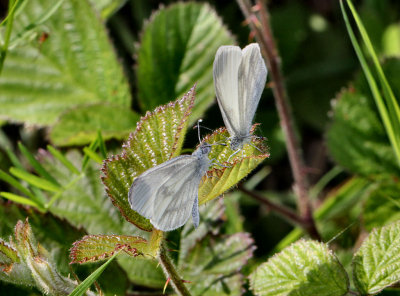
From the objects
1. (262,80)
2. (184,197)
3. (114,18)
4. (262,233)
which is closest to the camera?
(184,197)

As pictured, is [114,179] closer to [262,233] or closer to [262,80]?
[262,80]

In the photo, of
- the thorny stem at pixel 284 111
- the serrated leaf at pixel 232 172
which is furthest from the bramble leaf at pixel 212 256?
the serrated leaf at pixel 232 172

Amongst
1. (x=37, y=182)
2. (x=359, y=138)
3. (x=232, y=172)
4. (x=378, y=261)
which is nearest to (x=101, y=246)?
(x=232, y=172)

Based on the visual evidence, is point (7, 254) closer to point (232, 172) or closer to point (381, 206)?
point (232, 172)

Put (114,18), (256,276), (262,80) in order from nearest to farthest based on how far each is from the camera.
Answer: (262,80) → (256,276) → (114,18)

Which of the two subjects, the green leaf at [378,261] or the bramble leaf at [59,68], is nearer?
the green leaf at [378,261]

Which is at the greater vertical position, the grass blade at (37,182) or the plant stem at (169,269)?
the grass blade at (37,182)

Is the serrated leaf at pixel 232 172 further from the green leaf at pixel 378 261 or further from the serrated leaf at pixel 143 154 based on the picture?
the green leaf at pixel 378 261

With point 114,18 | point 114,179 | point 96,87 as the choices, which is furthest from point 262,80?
point 114,18

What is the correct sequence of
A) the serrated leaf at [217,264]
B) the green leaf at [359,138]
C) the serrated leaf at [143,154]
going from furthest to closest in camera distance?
the green leaf at [359,138] → the serrated leaf at [217,264] → the serrated leaf at [143,154]
